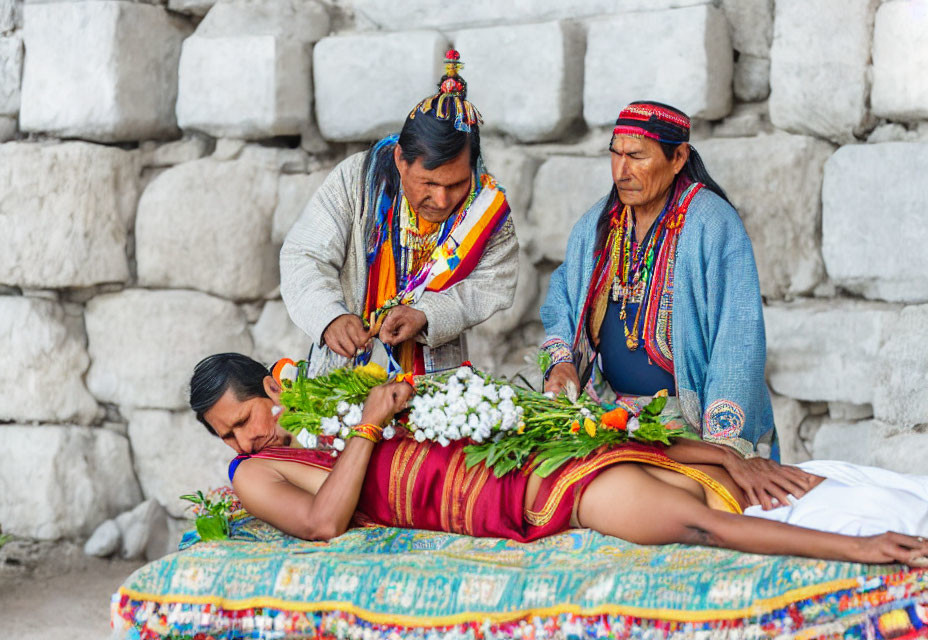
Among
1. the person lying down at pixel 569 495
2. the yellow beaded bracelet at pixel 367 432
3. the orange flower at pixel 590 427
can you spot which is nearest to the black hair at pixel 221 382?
the person lying down at pixel 569 495

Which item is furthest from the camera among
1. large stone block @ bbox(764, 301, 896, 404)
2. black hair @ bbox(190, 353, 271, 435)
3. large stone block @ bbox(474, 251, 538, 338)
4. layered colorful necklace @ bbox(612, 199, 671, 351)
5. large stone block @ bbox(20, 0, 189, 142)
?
large stone block @ bbox(20, 0, 189, 142)

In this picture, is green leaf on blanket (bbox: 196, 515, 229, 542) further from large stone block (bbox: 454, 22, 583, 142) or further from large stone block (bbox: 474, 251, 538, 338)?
large stone block (bbox: 454, 22, 583, 142)

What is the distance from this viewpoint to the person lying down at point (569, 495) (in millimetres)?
2984

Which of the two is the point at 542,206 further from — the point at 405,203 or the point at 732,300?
the point at 732,300

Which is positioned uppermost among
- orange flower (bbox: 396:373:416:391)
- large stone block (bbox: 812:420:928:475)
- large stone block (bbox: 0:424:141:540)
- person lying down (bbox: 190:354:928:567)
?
orange flower (bbox: 396:373:416:391)

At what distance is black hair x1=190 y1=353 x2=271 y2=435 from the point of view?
3.81m

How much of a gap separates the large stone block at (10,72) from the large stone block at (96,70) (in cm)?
10

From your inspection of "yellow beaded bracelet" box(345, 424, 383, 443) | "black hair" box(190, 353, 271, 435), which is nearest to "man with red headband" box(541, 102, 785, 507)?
"yellow beaded bracelet" box(345, 424, 383, 443)

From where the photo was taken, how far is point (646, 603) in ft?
9.26

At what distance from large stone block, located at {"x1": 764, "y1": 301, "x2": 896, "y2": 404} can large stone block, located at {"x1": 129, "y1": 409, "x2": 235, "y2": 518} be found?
241 centimetres

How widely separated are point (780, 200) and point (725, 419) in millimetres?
1065

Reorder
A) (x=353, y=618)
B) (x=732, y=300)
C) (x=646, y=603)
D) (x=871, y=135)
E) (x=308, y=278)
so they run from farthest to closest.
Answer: (x=871, y=135) → (x=308, y=278) → (x=732, y=300) → (x=353, y=618) → (x=646, y=603)

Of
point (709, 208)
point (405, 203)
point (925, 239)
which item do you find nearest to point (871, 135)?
point (925, 239)

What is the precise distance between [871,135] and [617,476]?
1.88m
